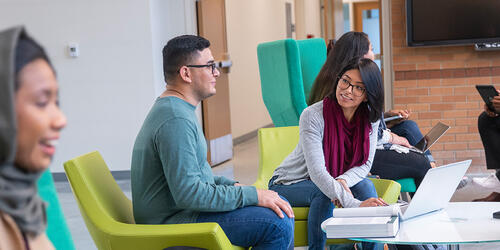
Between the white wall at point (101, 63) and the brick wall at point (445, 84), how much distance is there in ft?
7.39

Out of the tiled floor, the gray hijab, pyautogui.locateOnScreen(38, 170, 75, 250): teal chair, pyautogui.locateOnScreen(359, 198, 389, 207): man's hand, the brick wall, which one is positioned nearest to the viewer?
the gray hijab

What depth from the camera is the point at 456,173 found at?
237 cm

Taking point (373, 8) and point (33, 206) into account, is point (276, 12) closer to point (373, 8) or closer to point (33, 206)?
point (373, 8)

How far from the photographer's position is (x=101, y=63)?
6.13 m

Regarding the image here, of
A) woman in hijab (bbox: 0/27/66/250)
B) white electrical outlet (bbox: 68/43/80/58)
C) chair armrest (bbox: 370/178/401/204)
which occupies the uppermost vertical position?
white electrical outlet (bbox: 68/43/80/58)

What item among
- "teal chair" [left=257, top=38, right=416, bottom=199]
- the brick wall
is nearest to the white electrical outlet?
"teal chair" [left=257, top=38, right=416, bottom=199]

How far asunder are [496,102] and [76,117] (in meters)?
3.79

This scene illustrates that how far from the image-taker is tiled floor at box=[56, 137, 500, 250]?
4062mm

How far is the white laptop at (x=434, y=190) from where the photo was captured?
2.19 metres

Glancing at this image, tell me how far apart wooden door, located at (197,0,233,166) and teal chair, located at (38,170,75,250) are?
4.98 metres

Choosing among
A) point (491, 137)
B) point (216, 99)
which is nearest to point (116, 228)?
point (491, 137)

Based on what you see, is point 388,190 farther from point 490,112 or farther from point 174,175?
point 490,112

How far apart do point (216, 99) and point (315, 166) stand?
170 inches

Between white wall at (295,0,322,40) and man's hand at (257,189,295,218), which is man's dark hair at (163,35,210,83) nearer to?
man's hand at (257,189,295,218)
